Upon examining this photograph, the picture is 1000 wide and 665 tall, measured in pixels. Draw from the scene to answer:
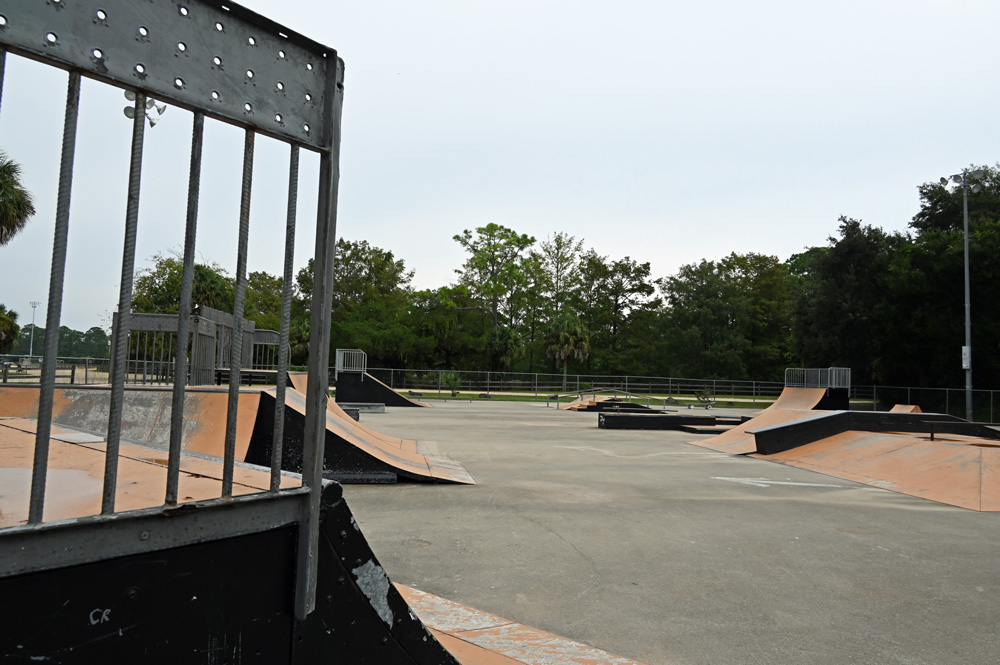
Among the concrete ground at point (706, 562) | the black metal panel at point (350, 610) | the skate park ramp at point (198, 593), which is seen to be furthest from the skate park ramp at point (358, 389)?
the black metal panel at point (350, 610)

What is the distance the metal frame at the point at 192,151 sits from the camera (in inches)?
51.6

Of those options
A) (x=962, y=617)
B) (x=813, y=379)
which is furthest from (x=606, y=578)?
(x=813, y=379)

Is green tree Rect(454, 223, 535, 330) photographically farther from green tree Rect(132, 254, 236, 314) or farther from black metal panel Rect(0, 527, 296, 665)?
black metal panel Rect(0, 527, 296, 665)

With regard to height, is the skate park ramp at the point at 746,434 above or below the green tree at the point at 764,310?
below

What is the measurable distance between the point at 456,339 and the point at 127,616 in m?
54.0

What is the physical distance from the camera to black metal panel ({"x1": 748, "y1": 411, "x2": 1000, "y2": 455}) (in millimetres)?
11711

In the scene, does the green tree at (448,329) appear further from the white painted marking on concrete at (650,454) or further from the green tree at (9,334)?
the white painted marking on concrete at (650,454)

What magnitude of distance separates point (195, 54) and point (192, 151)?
227 mm

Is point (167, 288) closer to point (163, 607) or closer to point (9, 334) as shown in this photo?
point (9, 334)

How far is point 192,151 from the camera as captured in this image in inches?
62.6

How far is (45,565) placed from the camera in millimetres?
1315

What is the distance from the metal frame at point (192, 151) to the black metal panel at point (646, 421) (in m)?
15.7

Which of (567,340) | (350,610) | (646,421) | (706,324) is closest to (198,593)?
(350,610)

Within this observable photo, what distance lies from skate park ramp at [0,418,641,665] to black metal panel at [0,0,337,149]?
0.98 m
